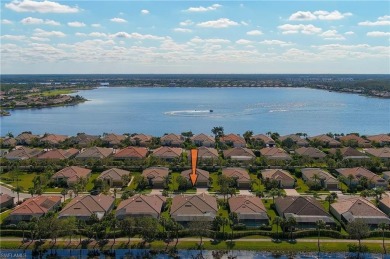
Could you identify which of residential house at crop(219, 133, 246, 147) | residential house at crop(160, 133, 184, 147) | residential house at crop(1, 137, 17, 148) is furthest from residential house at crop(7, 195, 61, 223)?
residential house at crop(219, 133, 246, 147)

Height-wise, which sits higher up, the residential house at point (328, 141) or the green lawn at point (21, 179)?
the residential house at point (328, 141)

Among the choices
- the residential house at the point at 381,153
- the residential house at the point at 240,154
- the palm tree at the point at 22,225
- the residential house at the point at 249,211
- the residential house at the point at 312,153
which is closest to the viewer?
the palm tree at the point at 22,225

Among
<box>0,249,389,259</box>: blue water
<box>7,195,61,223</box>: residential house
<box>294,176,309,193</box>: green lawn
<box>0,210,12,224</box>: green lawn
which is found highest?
<box>7,195,61,223</box>: residential house

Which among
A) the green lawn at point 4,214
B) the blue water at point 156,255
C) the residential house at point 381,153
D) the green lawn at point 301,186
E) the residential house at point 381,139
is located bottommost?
the blue water at point 156,255

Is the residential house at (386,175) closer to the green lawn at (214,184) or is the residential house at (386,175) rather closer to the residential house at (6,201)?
the green lawn at (214,184)

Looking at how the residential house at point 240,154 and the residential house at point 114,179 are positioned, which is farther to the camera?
the residential house at point 240,154

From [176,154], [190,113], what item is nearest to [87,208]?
[176,154]

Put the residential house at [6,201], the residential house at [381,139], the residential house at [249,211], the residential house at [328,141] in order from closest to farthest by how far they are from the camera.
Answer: the residential house at [249,211] → the residential house at [6,201] → the residential house at [381,139] → the residential house at [328,141]

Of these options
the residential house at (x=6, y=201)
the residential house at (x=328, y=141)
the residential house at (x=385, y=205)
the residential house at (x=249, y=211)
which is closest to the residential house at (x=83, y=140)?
the residential house at (x=6, y=201)

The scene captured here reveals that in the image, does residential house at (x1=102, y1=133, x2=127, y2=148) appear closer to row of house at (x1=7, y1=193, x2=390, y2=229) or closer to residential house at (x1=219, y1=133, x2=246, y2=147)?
residential house at (x1=219, y1=133, x2=246, y2=147)
